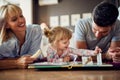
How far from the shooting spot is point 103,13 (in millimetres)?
1333

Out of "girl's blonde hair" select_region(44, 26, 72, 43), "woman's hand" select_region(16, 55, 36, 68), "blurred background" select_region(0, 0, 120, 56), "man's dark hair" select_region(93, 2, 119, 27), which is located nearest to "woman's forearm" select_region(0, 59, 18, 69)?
"woman's hand" select_region(16, 55, 36, 68)

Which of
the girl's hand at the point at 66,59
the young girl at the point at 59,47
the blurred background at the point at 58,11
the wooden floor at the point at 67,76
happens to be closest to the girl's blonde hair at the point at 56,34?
the young girl at the point at 59,47

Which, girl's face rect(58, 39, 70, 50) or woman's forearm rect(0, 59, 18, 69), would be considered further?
girl's face rect(58, 39, 70, 50)

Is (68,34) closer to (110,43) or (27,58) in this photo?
(27,58)

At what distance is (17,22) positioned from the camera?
140 centimetres

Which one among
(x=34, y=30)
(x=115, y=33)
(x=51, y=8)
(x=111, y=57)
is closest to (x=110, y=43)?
(x=115, y=33)

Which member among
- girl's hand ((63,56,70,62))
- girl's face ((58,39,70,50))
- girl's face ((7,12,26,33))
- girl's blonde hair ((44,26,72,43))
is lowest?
girl's hand ((63,56,70,62))

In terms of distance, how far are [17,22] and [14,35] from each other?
3.7 inches

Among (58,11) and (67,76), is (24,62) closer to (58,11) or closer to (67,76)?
(67,76)

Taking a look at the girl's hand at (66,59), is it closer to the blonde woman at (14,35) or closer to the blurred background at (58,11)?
the blonde woman at (14,35)

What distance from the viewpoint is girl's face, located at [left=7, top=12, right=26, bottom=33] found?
54.8 inches

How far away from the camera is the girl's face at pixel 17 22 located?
139 cm

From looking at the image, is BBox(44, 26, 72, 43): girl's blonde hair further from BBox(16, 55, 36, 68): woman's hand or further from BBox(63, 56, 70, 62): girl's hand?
BBox(16, 55, 36, 68): woman's hand

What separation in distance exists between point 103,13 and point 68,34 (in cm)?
24
